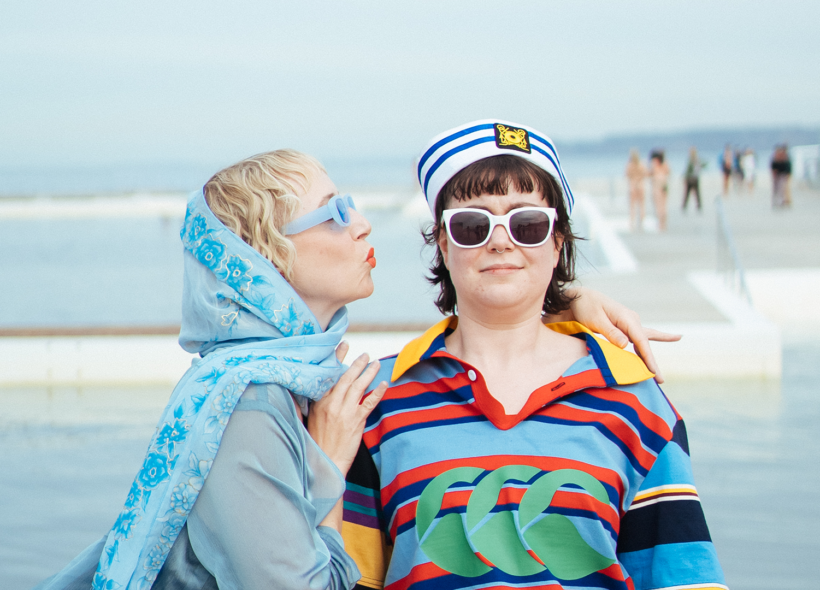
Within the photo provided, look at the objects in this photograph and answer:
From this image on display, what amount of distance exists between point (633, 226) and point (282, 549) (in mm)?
16010

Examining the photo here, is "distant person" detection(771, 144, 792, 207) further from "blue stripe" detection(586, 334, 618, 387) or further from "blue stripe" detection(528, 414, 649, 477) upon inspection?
"blue stripe" detection(528, 414, 649, 477)

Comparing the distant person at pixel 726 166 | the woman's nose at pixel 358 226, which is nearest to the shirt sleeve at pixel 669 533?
the woman's nose at pixel 358 226

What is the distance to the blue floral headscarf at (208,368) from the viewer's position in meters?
1.65

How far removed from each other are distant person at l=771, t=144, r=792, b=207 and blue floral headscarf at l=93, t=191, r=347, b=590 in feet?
64.5

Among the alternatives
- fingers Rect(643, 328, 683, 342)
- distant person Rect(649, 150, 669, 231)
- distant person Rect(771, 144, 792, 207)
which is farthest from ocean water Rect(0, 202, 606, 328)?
distant person Rect(771, 144, 792, 207)

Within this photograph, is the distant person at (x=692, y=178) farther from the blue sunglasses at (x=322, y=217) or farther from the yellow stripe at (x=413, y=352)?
the blue sunglasses at (x=322, y=217)

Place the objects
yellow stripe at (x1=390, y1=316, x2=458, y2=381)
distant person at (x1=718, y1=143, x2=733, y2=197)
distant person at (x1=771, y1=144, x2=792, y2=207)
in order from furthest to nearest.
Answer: distant person at (x1=718, y1=143, x2=733, y2=197), distant person at (x1=771, y1=144, x2=792, y2=207), yellow stripe at (x1=390, y1=316, x2=458, y2=381)

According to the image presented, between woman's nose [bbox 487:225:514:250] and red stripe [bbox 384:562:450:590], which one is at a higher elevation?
woman's nose [bbox 487:225:514:250]

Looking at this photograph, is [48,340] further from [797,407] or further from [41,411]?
[797,407]

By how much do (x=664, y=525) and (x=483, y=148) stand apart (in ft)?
2.91

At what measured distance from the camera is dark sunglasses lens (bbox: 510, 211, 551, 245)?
1.87 m

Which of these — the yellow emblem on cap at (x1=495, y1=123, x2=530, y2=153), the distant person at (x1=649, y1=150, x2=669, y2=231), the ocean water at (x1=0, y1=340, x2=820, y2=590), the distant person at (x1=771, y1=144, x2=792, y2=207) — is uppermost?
the yellow emblem on cap at (x1=495, y1=123, x2=530, y2=153)

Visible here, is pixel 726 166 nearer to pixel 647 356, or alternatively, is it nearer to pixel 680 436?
pixel 647 356

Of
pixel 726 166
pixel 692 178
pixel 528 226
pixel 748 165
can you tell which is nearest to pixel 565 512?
pixel 528 226
